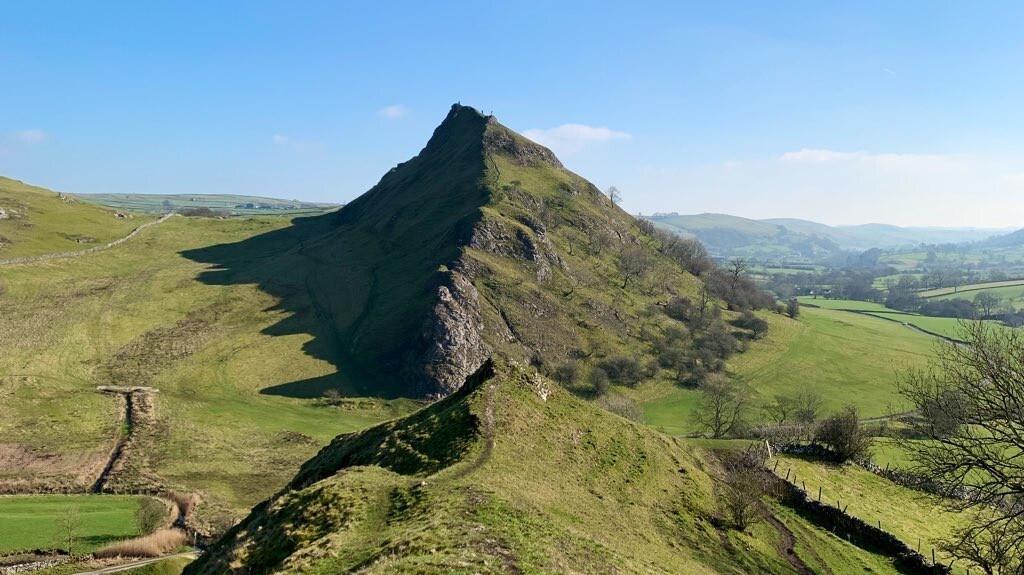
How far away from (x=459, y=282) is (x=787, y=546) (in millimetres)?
94544

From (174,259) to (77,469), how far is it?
380 feet

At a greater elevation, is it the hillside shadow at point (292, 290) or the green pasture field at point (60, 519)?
the hillside shadow at point (292, 290)

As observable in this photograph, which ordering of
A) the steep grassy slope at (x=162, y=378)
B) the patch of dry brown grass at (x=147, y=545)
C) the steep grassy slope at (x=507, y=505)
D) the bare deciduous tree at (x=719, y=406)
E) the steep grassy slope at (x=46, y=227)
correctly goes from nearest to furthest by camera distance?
the steep grassy slope at (x=507, y=505)
the patch of dry brown grass at (x=147, y=545)
the steep grassy slope at (x=162, y=378)
the bare deciduous tree at (x=719, y=406)
the steep grassy slope at (x=46, y=227)

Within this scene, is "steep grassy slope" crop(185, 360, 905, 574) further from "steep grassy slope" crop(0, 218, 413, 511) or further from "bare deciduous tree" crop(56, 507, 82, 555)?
"steep grassy slope" crop(0, 218, 413, 511)

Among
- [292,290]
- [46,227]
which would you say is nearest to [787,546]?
[292,290]

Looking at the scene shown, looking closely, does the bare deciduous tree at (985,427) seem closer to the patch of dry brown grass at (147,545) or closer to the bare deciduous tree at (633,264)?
the patch of dry brown grass at (147,545)

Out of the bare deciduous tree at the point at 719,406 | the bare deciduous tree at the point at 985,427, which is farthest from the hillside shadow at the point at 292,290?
the bare deciduous tree at the point at 985,427

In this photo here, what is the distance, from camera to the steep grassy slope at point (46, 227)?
474ft

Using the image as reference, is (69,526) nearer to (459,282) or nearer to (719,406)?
(459,282)

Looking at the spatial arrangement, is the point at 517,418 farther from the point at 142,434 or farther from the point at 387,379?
the point at 387,379

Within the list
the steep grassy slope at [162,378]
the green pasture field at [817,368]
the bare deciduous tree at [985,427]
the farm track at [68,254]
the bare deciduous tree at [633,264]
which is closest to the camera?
the bare deciduous tree at [985,427]

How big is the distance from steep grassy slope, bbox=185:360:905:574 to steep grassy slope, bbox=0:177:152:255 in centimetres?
15496

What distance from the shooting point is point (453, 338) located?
4535 inches

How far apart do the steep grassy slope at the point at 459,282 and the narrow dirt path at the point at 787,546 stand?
71.6 meters
